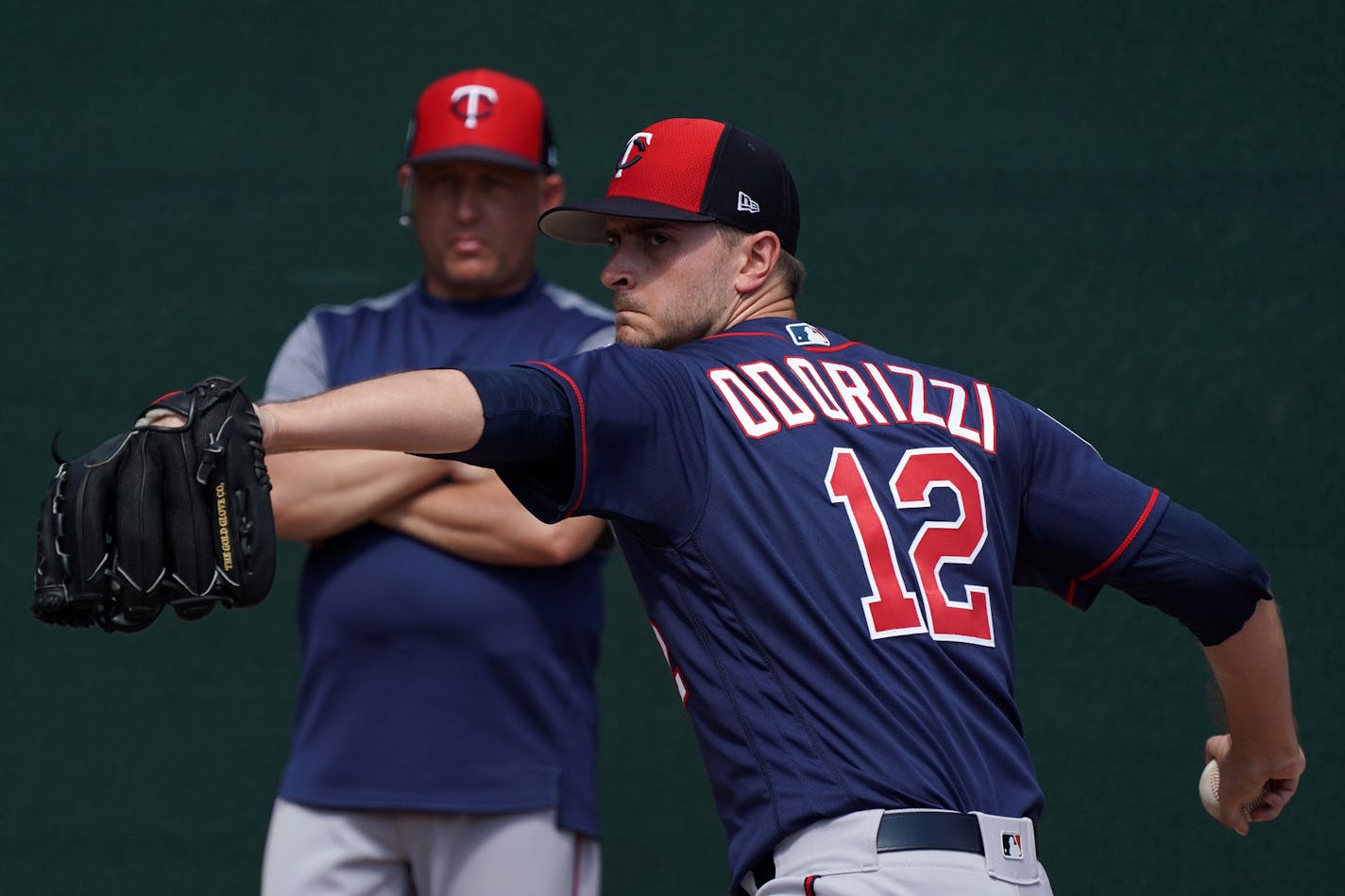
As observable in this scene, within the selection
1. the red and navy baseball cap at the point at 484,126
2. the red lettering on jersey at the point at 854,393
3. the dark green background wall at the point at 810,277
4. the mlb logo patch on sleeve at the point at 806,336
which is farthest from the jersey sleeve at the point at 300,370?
the red lettering on jersey at the point at 854,393

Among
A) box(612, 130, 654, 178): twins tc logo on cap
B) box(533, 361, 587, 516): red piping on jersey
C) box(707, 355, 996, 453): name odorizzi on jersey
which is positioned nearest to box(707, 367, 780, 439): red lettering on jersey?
box(707, 355, 996, 453): name odorizzi on jersey

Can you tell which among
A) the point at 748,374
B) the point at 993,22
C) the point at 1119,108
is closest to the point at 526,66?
the point at 993,22

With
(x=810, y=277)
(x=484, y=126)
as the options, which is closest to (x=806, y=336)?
(x=484, y=126)

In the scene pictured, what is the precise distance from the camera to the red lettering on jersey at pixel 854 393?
6.87 feet

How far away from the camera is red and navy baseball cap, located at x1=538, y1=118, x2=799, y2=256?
90.8 inches

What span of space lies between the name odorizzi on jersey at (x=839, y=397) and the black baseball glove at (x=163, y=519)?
A: 61cm

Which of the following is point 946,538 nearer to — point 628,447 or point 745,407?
point 745,407

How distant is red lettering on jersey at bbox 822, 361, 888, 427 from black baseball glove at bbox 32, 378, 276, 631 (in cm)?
75

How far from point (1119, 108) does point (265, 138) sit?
2.01 meters

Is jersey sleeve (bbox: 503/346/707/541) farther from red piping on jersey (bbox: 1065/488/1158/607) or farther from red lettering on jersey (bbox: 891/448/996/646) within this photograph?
red piping on jersey (bbox: 1065/488/1158/607)

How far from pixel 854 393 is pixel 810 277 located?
160 cm

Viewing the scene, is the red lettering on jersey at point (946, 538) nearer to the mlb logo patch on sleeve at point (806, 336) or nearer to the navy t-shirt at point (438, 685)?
the mlb logo patch on sleeve at point (806, 336)

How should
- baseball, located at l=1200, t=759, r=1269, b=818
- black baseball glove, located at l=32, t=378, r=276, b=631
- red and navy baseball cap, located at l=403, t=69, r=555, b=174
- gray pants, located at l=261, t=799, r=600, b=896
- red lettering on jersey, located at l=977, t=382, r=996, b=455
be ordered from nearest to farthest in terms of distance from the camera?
1. black baseball glove, located at l=32, t=378, r=276, b=631
2. red lettering on jersey, located at l=977, t=382, r=996, b=455
3. baseball, located at l=1200, t=759, r=1269, b=818
4. gray pants, located at l=261, t=799, r=600, b=896
5. red and navy baseball cap, located at l=403, t=69, r=555, b=174

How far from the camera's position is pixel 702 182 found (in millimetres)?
2316
